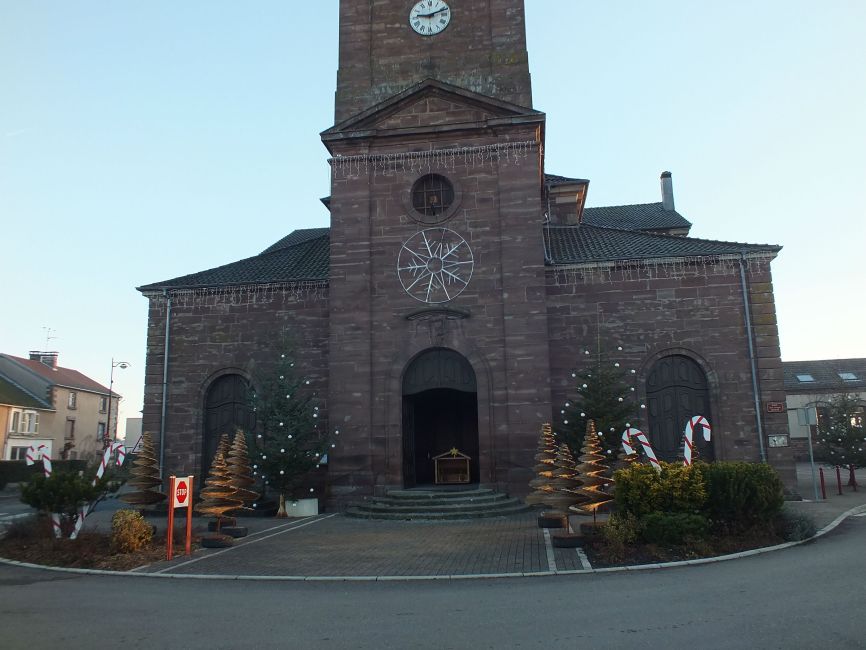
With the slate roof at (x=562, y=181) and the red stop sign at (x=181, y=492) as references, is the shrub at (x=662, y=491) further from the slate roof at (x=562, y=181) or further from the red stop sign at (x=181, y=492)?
the slate roof at (x=562, y=181)

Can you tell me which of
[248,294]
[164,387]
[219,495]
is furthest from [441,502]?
Result: [164,387]

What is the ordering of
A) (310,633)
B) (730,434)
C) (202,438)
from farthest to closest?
1. (202,438)
2. (730,434)
3. (310,633)

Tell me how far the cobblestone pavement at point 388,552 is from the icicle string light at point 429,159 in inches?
416

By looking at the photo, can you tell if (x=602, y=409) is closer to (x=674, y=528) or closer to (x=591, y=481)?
(x=591, y=481)

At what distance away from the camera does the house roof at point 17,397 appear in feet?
141

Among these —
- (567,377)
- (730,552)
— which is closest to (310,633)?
(730,552)

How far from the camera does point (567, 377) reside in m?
20.4

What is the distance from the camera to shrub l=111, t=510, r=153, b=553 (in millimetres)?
12344

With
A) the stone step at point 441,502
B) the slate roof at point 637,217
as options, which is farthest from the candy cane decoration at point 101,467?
the slate roof at point 637,217

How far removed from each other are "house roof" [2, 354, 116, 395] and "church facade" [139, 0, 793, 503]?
32589 mm

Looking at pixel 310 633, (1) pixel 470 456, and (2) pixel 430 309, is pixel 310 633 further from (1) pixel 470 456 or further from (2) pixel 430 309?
(1) pixel 470 456

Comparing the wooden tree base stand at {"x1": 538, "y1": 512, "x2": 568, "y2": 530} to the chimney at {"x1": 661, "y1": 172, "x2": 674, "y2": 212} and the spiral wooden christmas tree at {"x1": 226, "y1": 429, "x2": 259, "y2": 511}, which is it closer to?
the spiral wooden christmas tree at {"x1": 226, "y1": 429, "x2": 259, "y2": 511}

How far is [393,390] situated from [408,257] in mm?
4011

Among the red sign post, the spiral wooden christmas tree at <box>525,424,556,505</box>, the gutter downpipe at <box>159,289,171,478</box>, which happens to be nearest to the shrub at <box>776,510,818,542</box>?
the spiral wooden christmas tree at <box>525,424,556,505</box>
